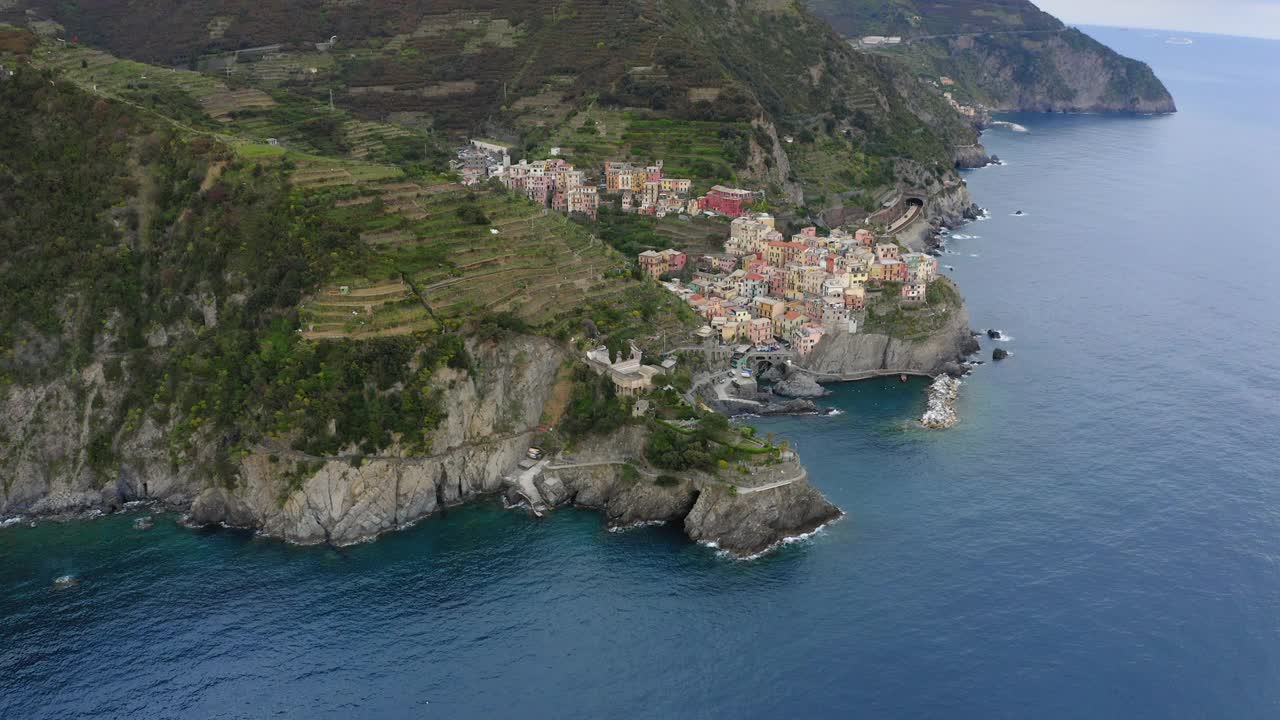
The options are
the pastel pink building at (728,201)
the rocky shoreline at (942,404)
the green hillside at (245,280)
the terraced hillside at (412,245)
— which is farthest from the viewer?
the pastel pink building at (728,201)

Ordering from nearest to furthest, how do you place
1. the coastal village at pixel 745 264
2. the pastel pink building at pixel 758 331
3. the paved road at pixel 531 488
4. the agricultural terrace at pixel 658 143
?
the paved road at pixel 531 488 < the coastal village at pixel 745 264 < the pastel pink building at pixel 758 331 < the agricultural terrace at pixel 658 143

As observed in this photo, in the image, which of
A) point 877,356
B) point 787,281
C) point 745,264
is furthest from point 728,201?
point 877,356

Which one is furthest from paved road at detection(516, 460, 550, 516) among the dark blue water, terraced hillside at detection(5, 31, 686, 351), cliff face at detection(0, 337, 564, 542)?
terraced hillside at detection(5, 31, 686, 351)

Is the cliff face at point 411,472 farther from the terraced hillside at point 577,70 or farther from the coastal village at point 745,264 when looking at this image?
the terraced hillside at point 577,70

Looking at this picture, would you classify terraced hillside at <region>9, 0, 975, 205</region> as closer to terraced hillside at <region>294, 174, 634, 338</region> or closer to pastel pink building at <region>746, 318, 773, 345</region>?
pastel pink building at <region>746, 318, 773, 345</region>

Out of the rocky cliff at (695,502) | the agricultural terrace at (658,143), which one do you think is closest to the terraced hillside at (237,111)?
the agricultural terrace at (658,143)

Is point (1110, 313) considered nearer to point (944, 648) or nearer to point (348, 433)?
point (944, 648)

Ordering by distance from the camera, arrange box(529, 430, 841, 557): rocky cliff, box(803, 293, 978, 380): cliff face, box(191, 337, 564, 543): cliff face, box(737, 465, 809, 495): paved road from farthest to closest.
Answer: box(803, 293, 978, 380): cliff face → box(737, 465, 809, 495): paved road → box(529, 430, 841, 557): rocky cliff → box(191, 337, 564, 543): cliff face

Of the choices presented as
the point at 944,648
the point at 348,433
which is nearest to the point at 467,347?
the point at 348,433
